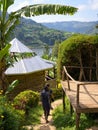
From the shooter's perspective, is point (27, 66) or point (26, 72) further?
point (27, 66)

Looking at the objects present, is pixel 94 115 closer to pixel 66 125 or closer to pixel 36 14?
pixel 66 125

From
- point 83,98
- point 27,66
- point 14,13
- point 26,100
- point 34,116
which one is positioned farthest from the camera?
point 27,66

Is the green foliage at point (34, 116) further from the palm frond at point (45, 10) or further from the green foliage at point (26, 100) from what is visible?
the palm frond at point (45, 10)

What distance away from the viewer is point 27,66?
23719mm

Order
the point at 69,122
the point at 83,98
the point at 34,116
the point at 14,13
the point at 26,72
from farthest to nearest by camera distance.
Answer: the point at 26,72 → the point at 34,116 → the point at 14,13 → the point at 69,122 → the point at 83,98

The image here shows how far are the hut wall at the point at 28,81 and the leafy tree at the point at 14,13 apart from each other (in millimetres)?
7559

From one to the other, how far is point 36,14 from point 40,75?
10485 mm

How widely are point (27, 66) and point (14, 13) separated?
8.94m

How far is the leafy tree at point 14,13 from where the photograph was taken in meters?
14.8

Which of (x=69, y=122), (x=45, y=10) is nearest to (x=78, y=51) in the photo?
(x=45, y=10)

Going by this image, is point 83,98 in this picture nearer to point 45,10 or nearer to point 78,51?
point 78,51

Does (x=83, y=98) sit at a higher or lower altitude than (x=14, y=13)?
lower

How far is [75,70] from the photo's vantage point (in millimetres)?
17031

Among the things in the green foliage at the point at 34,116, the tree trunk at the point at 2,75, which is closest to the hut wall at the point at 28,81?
the green foliage at the point at 34,116
